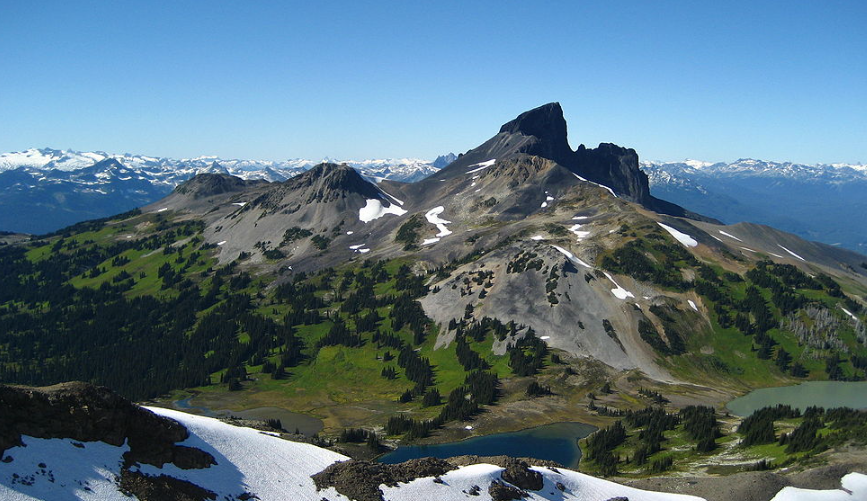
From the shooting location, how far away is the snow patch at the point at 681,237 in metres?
179

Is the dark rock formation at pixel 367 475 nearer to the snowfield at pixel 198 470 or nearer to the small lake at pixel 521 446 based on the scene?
the snowfield at pixel 198 470

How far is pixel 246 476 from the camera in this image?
43938 millimetres

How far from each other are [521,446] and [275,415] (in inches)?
2069

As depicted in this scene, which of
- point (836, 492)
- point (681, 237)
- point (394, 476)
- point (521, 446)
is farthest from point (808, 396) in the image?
point (394, 476)

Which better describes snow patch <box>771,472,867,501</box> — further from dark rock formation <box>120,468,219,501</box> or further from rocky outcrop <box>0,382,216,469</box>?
rocky outcrop <box>0,382,216,469</box>

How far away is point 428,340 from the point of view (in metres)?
148

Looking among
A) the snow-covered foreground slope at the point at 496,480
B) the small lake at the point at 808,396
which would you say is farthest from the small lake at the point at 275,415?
the small lake at the point at 808,396

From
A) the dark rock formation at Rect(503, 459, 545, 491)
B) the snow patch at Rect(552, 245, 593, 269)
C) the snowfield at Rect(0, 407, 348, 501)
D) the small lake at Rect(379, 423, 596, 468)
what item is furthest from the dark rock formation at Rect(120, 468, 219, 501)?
the snow patch at Rect(552, 245, 593, 269)

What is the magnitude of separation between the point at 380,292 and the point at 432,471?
5134 inches

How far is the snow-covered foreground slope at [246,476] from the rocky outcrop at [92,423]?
69 cm

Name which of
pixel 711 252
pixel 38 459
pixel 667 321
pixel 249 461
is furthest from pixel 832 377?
pixel 38 459

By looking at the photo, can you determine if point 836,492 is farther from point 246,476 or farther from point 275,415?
point 275,415

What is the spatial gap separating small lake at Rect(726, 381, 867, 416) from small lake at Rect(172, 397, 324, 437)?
82.6m

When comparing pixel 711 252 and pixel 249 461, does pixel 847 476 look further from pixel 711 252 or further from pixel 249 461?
pixel 711 252
